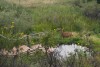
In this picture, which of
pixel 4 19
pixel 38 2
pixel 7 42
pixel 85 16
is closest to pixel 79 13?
pixel 85 16

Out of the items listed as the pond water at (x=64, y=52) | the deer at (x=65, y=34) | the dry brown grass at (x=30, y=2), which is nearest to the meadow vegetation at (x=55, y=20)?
the dry brown grass at (x=30, y=2)

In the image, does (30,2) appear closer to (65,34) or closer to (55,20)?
(55,20)

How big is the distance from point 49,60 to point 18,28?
9115 mm

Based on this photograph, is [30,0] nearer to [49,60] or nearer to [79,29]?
[79,29]

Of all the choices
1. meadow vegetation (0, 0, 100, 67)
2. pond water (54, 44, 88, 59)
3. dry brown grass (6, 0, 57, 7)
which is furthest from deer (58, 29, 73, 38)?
dry brown grass (6, 0, 57, 7)

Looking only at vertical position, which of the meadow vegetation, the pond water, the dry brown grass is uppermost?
the pond water

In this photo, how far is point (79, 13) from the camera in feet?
78.1

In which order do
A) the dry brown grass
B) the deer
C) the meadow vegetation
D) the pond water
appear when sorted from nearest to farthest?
the pond water < the meadow vegetation < the deer < the dry brown grass

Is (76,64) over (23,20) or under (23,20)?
over

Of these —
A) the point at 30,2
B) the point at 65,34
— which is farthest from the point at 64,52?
the point at 30,2

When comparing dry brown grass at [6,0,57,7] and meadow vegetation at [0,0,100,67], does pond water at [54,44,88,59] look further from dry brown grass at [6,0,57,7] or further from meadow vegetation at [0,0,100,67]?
dry brown grass at [6,0,57,7]

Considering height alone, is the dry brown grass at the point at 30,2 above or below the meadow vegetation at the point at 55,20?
below

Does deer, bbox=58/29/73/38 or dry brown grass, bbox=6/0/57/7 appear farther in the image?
dry brown grass, bbox=6/0/57/7

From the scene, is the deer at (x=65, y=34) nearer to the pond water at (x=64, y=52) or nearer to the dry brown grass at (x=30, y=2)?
the pond water at (x=64, y=52)
